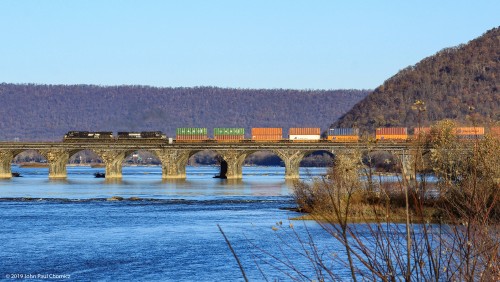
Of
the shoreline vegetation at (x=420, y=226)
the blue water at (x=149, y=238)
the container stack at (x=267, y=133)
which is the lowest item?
the blue water at (x=149, y=238)

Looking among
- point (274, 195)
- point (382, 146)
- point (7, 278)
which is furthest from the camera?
point (382, 146)

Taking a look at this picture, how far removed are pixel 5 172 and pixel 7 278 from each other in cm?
13729

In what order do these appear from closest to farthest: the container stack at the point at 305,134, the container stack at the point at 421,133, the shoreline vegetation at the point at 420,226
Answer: the shoreline vegetation at the point at 420,226
the container stack at the point at 421,133
the container stack at the point at 305,134

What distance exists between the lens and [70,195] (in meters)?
110

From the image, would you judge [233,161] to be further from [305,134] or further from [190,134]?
[305,134]

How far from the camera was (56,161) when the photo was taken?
543 ft

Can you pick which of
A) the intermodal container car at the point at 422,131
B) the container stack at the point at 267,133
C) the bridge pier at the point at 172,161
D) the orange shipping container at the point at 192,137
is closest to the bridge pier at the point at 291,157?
the bridge pier at the point at 172,161

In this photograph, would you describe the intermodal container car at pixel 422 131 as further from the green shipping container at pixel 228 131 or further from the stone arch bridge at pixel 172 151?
the green shipping container at pixel 228 131

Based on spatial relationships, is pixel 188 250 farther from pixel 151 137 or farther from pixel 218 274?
pixel 151 137

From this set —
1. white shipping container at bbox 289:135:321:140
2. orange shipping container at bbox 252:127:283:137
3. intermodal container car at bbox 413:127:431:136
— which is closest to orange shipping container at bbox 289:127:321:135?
white shipping container at bbox 289:135:321:140

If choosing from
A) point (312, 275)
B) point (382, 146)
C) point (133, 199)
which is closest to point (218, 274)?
point (312, 275)

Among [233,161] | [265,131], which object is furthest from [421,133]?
[265,131]

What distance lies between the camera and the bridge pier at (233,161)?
517 feet

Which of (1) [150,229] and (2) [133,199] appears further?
(2) [133,199]
